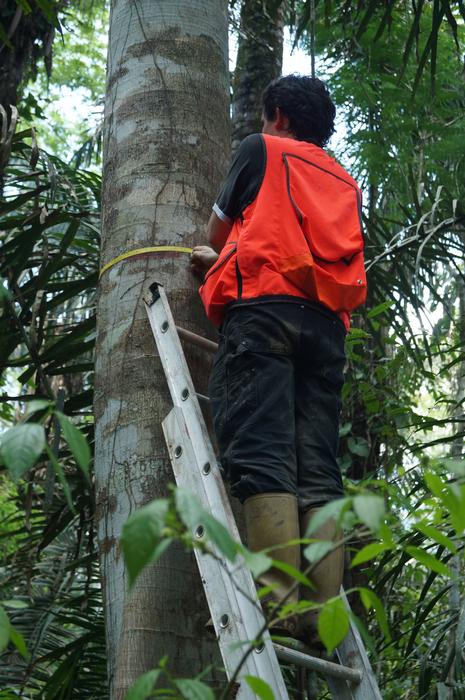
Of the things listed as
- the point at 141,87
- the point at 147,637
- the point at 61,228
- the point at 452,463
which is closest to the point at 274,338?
the point at 147,637

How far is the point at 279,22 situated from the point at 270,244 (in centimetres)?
412

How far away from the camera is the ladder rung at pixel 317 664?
7.35ft

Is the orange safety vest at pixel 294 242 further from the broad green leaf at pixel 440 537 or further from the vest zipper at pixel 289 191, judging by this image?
the broad green leaf at pixel 440 537

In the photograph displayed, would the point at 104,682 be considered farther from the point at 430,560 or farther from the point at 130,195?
the point at 430,560

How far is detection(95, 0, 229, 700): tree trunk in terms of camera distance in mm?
2516

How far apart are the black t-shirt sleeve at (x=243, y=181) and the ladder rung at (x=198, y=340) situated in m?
0.34

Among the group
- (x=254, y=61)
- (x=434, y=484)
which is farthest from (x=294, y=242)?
(x=254, y=61)

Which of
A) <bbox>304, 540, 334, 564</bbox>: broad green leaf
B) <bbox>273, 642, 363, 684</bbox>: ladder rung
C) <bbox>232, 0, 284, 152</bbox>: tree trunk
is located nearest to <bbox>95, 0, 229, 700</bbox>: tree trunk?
<bbox>273, 642, 363, 684</bbox>: ladder rung

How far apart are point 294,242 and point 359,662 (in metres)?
1.09

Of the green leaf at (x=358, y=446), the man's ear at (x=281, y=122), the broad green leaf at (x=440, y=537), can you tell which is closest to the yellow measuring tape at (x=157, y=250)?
the man's ear at (x=281, y=122)

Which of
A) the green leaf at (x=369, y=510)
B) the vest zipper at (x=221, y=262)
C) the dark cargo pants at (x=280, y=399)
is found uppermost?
the vest zipper at (x=221, y=262)

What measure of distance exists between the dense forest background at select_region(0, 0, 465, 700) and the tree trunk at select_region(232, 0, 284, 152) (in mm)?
13

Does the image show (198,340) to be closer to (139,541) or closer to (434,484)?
(434,484)

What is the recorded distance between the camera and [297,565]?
2.55m
